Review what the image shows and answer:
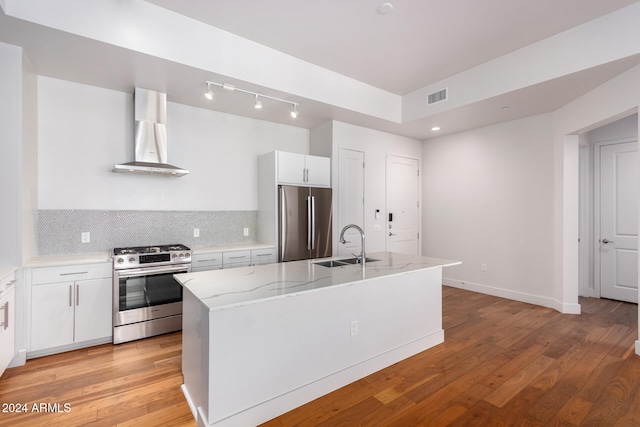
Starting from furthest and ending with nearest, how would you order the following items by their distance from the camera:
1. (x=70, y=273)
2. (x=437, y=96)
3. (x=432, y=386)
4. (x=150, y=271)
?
(x=437, y=96), (x=150, y=271), (x=70, y=273), (x=432, y=386)

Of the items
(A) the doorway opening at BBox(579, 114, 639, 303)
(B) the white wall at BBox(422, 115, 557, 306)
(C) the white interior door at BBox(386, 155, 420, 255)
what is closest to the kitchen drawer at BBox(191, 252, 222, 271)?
(C) the white interior door at BBox(386, 155, 420, 255)

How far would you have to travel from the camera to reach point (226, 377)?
6.13 feet

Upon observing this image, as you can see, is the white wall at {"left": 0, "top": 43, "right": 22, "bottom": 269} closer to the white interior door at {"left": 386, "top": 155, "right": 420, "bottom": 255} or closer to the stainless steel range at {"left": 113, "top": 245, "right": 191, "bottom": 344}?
the stainless steel range at {"left": 113, "top": 245, "right": 191, "bottom": 344}

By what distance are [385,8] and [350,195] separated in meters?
2.71

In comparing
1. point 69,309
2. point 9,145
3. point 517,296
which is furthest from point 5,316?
point 517,296

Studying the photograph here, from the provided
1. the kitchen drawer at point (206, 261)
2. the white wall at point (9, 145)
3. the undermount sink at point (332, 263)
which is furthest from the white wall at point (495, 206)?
the white wall at point (9, 145)

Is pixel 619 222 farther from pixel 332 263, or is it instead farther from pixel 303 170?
pixel 303 170

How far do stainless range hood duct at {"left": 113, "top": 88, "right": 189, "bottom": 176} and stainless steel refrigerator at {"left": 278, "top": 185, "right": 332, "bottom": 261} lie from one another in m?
1.33

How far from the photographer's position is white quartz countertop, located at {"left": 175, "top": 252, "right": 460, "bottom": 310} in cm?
190

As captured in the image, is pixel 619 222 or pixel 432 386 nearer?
pixel 432 386

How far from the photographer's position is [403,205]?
5.79 metres

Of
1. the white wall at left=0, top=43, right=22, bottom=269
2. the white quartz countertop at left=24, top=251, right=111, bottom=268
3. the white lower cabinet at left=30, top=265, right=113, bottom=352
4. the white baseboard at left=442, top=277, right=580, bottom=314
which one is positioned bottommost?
the white baseboard at left=442, top=277, right=580, bottom=314

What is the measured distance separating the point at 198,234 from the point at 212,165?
0.95 meters

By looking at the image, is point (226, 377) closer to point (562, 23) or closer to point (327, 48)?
point (327, 48)
